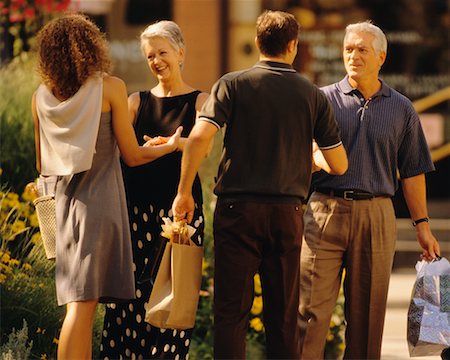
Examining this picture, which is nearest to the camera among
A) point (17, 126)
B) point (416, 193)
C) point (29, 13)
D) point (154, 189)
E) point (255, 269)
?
point (255, 269)

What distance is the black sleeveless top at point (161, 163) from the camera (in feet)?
20.4

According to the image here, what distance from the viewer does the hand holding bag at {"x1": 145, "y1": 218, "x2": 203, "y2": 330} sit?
18.7 ft

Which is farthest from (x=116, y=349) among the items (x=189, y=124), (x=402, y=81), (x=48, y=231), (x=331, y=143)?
(x=402, y=81)

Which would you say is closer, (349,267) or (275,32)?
(275,32)

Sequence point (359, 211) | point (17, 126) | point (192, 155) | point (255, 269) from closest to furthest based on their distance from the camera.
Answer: point (192, 155)
point (255, 269)
point (359, 211)
point (17, 126)

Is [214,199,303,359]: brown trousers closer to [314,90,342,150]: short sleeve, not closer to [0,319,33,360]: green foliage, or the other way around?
[314,90,342,150]: short sleeve

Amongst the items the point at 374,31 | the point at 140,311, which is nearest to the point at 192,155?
the point at 140,311

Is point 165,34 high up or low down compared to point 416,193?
up

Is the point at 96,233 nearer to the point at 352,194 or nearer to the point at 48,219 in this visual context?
the point at 48,219

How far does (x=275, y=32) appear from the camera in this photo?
18.2 ft

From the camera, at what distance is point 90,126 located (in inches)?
222

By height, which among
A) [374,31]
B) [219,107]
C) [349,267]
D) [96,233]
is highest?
[374,31]

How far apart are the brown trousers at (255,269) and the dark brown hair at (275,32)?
2.36 feet

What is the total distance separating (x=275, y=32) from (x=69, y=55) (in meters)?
0.97
